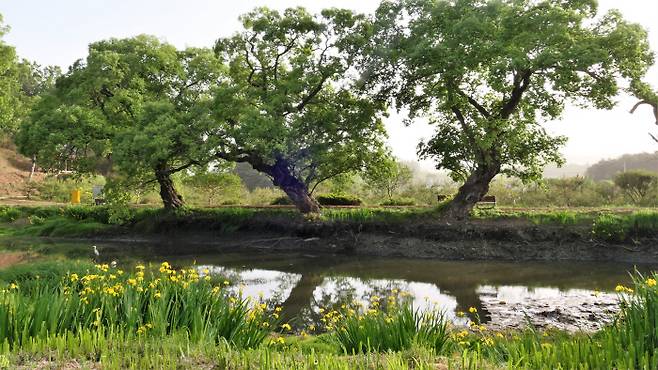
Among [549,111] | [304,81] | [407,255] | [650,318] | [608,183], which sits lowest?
[407,255]

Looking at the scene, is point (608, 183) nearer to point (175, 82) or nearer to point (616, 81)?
point (616, 81)

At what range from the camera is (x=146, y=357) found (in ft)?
14.8

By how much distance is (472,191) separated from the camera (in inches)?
816

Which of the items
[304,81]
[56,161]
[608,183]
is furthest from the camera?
[608,183]

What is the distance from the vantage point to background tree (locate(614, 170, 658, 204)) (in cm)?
2617

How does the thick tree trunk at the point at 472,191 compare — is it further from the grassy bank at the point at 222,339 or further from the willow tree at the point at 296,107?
the grassy bank at the point at 222,339

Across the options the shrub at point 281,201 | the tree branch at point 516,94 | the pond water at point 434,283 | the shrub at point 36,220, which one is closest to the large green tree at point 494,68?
the tree branch at point 516,94

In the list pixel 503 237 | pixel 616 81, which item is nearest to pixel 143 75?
pixel 503 237

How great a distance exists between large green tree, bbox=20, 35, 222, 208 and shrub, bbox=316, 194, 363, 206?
821cm

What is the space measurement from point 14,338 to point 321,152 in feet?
57.0

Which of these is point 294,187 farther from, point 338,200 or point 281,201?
point 281,201

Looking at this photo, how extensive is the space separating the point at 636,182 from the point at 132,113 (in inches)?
1088

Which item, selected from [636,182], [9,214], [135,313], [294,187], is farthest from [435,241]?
[9,214]

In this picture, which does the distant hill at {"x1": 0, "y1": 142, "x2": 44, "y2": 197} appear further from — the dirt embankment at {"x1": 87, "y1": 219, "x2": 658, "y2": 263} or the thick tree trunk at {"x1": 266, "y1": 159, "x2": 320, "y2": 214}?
the thick tree trunk at {"x1": 266, "y1": 159, "x2": 320, "y2": 214}
